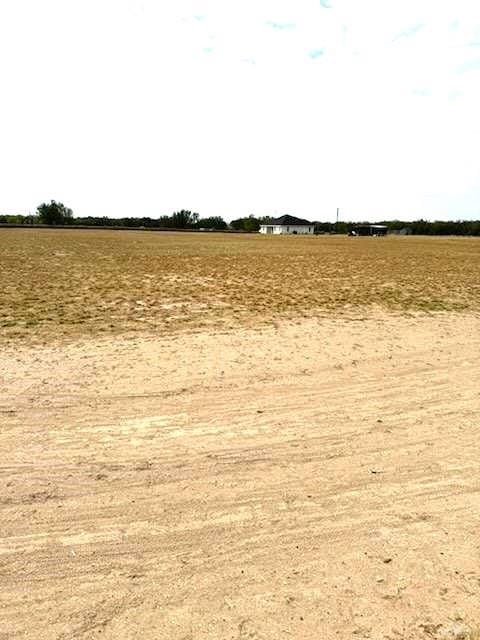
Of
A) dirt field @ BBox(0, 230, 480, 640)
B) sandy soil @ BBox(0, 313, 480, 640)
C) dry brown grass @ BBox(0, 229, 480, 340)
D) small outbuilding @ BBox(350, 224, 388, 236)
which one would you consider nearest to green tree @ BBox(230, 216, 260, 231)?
small outbuilding @ BBox(350, 224, 388, 236)

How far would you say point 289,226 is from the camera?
134m

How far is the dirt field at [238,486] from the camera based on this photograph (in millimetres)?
2902

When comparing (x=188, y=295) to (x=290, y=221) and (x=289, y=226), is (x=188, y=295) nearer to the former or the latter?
(x=289, y=226)

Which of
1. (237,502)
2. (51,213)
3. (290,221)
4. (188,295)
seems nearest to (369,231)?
(290,221)

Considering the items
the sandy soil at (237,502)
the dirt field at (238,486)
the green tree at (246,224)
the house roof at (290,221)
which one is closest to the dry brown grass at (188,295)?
the dirt field at (238,486)

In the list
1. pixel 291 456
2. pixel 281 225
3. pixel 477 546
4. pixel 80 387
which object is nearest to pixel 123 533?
pixel 291 456

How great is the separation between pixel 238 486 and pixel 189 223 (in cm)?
13581

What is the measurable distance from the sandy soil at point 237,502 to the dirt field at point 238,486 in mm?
14

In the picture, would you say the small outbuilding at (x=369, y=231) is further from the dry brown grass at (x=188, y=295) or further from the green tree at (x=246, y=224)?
the dry brown grass at (x=188, y=295)

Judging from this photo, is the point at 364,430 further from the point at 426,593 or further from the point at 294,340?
the point at 294,340

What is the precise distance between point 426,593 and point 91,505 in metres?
2.43

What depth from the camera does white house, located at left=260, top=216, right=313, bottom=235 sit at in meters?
133

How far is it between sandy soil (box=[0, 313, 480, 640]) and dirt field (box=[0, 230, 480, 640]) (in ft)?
0.05

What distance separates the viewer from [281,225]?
134375mm
